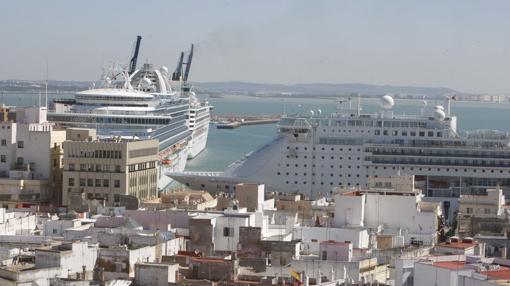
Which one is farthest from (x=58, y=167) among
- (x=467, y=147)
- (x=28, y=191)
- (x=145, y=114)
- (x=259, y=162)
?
(x=145, y=114)

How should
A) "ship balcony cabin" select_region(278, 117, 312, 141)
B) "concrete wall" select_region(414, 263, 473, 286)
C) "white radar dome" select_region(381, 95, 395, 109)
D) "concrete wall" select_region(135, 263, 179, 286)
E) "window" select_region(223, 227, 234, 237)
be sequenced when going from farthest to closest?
1. "white radar dome" select_region(381, 95, 395, 109)
2. "ship balcony cabin" select_region(278, 117, 312, 141)
3. "window" select_region(223, 227, 234, 237)
4. "concrete wall" select_region(414, 263, 473, 286)
5. "concrete wall" select_region(135, 263, 179, 286)

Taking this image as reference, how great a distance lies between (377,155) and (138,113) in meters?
19.3

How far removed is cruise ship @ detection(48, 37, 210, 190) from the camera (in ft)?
249

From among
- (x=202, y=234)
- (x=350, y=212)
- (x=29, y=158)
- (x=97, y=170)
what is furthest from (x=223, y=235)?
(x=29, y=158)

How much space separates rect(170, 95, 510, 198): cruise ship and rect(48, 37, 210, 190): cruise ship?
7128 millimetres

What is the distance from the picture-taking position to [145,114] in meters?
79.8

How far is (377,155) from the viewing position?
213 feet

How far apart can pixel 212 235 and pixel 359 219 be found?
7007 millimetres

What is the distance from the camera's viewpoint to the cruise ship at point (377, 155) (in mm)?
64000

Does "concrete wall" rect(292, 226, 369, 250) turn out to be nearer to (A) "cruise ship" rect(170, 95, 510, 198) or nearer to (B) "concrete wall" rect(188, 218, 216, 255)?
(B) "concrete wall" rect(188, 218, 216, 255)

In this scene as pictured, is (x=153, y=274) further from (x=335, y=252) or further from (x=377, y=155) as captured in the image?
(x=377, y=155)

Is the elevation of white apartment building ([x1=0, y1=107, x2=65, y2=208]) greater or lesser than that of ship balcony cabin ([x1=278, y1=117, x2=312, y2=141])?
lesser

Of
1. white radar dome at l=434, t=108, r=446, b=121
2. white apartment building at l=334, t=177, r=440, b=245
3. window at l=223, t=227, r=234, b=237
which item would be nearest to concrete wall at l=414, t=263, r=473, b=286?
window at l=223, t=227, r=234, b=237

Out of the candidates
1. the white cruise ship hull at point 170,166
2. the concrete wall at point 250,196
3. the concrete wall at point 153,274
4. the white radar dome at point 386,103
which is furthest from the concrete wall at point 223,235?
the white cruise ship hull at point 170,166
